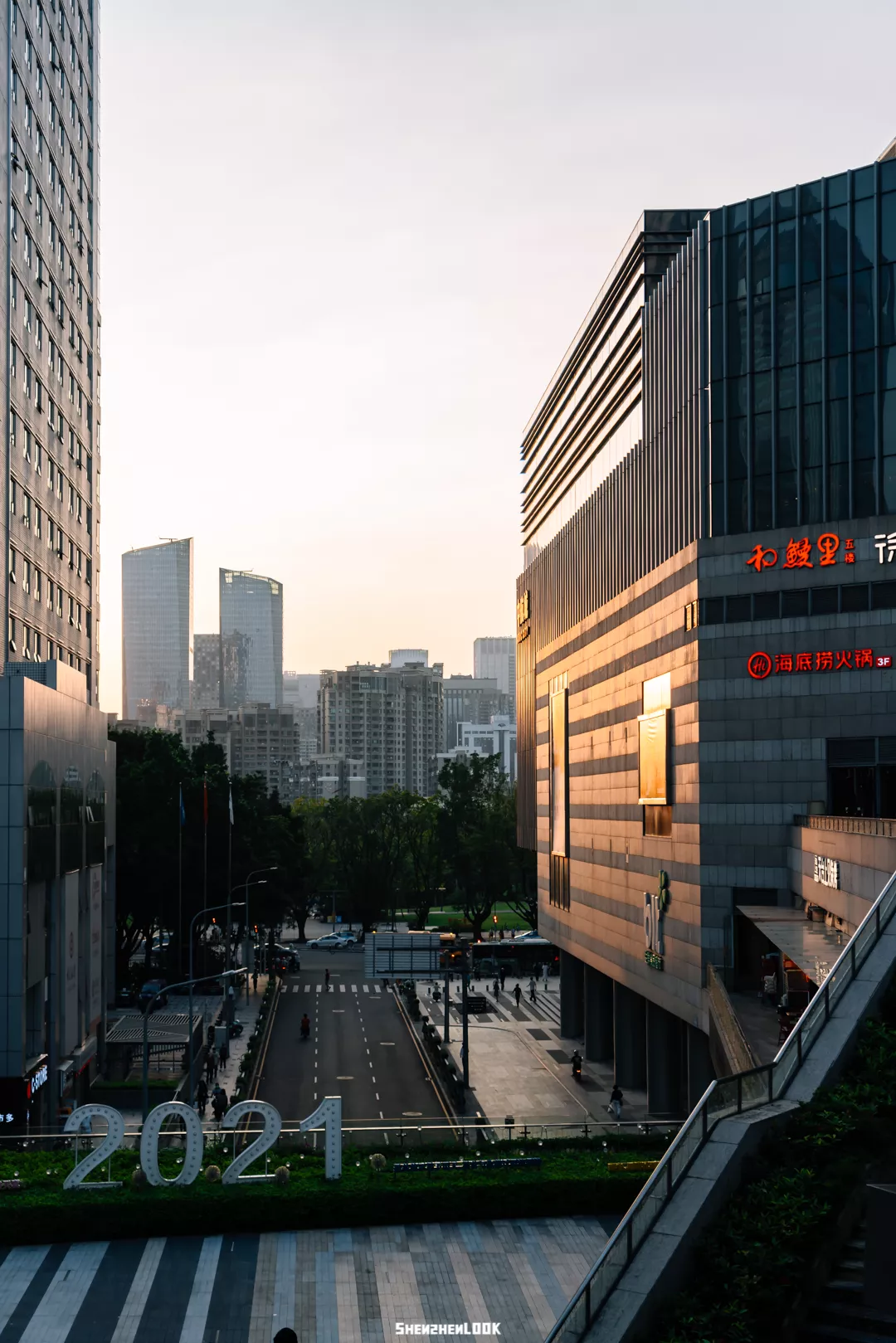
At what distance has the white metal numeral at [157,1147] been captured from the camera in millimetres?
28938

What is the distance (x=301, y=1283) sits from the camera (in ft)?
84.5

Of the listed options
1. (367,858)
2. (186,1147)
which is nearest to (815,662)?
(186,1147)

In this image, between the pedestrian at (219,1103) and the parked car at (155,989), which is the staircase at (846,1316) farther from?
the parked car at (155,989)

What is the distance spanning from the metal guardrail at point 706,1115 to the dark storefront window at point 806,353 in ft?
74.8

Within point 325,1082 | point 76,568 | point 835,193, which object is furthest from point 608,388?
point 325,1082

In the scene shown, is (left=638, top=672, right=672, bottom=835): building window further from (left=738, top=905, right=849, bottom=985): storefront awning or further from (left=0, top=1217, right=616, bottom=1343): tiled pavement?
(left=0, top=1217, right=616, bottom=1343): tiled pavement

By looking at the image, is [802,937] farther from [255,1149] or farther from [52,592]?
[52,592]

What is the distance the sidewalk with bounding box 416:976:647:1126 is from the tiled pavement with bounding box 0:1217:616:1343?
72.9 feet

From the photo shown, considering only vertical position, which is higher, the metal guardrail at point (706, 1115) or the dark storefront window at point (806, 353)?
the dark storefront window at point (806, 353)

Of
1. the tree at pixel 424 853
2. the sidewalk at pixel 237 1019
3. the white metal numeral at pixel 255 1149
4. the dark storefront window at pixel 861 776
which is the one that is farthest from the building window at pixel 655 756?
the tree at pixel 424 853

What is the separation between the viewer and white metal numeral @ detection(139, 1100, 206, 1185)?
2894cm

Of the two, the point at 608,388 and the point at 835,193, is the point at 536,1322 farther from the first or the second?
the point at 608,388

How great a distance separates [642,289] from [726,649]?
18.7 meters

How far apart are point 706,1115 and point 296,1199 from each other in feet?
39.4
